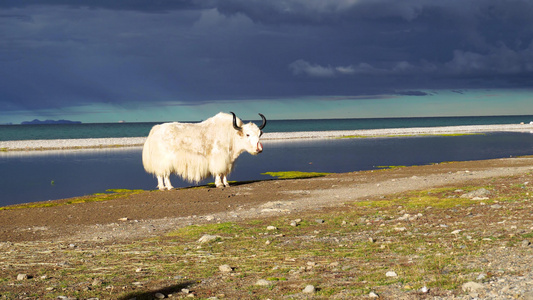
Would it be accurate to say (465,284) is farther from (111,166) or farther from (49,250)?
(111,166)

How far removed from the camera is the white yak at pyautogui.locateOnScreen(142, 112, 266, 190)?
71.4 feet

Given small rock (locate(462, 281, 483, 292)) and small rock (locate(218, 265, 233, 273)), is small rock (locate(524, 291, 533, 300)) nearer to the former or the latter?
small rock (locate(462, 281, 483, 292))

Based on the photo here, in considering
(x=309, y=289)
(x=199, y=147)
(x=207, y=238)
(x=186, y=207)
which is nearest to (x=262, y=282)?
(x=309, y=289)

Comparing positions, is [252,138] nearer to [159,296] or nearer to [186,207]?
[186,207]

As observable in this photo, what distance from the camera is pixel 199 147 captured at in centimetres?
2186

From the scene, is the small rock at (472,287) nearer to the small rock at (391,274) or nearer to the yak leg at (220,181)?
the small rock at (391,274)

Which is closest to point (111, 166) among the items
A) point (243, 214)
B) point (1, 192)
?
point (1, 192)

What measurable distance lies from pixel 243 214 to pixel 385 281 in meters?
7.91

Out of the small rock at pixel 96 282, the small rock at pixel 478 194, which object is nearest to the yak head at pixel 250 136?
the small rock at pixel 478 194

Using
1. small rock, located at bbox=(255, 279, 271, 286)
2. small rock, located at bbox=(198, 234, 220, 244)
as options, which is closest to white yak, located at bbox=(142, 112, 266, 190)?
small rock, located at bbox=(198, 234, 220, 244)

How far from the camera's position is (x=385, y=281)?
23.0ft

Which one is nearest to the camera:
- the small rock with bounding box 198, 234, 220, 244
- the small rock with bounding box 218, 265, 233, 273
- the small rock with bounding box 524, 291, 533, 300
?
the small rock with bounding box 524, 291, 533, 300

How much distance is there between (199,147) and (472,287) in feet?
53.9

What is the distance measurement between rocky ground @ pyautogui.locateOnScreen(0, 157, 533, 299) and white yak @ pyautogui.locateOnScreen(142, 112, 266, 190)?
434 cm
